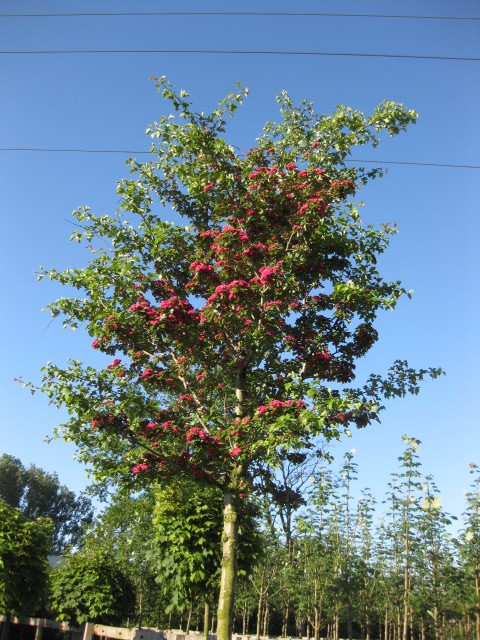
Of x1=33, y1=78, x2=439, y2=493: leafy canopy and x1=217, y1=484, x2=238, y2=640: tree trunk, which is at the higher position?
x1=33, y1=78, x2=439, y2=493: leafy canopy

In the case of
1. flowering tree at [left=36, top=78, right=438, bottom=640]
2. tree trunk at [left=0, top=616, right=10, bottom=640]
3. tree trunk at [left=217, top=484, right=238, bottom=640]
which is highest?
flowering tree at [left=36, top=78, right=438, bottom=640]

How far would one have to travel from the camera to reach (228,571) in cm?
800

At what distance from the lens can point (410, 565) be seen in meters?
21.1

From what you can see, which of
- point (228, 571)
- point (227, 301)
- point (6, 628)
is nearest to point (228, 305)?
point (227, 301)

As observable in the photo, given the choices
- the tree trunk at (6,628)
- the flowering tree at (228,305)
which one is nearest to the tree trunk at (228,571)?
the flowering tree at (228,305)

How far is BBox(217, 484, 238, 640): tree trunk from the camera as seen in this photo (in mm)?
7645

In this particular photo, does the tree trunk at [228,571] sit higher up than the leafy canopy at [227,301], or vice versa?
the leafy canopy at [227,301]

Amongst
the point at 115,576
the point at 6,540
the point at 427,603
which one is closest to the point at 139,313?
the point at 6,540

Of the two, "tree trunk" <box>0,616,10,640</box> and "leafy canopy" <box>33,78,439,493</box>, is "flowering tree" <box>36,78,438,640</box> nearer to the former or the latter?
"leafy canopy" <box>33,78,439,493</box>

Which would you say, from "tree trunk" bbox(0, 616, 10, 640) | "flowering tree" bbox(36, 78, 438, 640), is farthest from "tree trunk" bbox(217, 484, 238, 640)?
"tree trunk" bbox(0, 616, 10, 640)

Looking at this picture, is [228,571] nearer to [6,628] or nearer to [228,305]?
[228,305]

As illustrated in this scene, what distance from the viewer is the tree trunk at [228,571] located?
764cm

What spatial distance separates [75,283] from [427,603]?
21540 mm

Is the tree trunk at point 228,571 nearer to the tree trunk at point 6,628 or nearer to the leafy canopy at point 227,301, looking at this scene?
the leafy canopy at point 227,301
